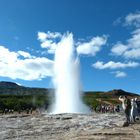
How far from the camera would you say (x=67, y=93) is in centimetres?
5262

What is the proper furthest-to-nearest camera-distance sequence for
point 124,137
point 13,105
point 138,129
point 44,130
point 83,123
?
point 13,105 < point 83,123 < point 44,130 < point 138,129 < point 124,137

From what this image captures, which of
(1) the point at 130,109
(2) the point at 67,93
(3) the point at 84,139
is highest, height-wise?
(2) the point at 67,93

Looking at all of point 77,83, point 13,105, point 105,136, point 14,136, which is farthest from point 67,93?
point 13,105

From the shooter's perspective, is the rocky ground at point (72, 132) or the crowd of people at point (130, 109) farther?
the crowd of people at point (130, 109)

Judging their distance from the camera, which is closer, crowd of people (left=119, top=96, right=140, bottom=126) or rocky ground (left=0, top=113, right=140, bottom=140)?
rocky ground (left=0, top=113, right=140, bottom=140)

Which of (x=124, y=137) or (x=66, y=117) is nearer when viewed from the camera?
(x=124, y=137)

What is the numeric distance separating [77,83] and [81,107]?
261 inches

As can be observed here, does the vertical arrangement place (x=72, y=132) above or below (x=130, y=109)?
below

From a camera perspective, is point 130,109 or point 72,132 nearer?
point 72,132

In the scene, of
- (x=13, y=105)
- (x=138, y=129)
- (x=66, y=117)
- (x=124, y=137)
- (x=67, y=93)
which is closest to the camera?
(x=124, y=137)

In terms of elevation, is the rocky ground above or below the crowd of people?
below

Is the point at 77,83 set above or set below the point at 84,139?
above

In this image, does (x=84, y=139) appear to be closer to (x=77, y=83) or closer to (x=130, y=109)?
(x=130, y=109)

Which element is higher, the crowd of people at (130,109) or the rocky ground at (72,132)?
the crowd of people at (130,109)
